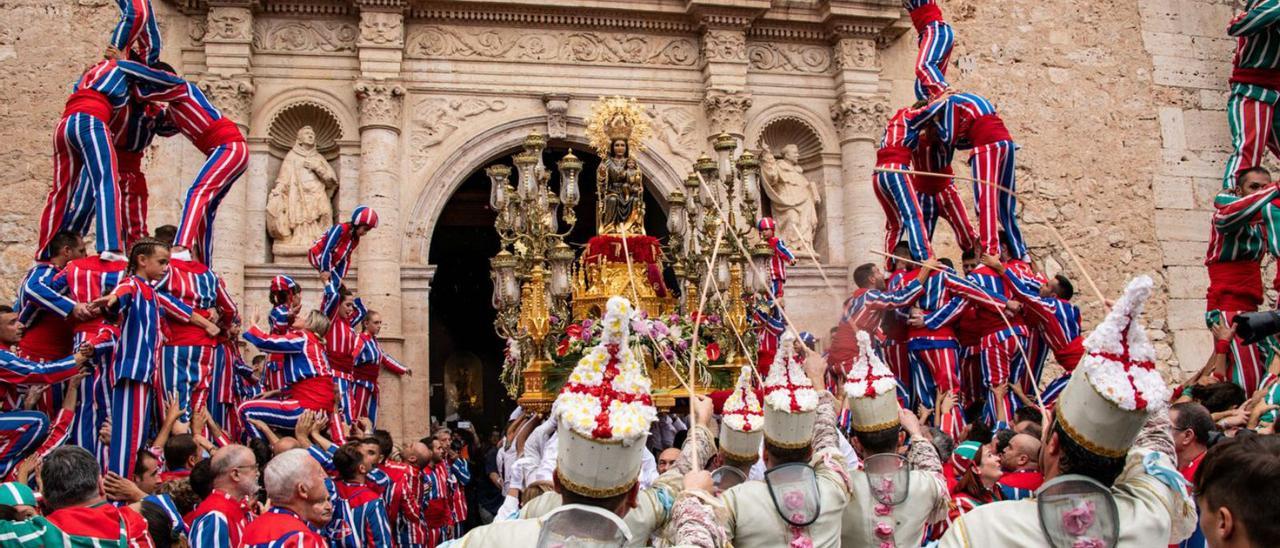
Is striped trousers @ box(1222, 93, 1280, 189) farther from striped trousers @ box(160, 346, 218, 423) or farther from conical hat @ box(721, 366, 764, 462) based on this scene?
striped trousers @ box(160, 346, 218, 423)

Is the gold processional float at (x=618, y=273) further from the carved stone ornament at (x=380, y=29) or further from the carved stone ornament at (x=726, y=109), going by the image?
the carved stone ornament at (x=380, y=29)

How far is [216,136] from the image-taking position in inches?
287

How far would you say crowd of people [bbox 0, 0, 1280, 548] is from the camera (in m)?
2.90

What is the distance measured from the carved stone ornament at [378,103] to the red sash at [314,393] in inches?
214

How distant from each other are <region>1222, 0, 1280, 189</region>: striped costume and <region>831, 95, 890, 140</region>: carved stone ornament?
6.55 metres

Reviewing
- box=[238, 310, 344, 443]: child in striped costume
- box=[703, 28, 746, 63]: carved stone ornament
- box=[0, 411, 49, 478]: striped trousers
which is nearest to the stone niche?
box=[703, 28, 746, 63]: carved stone ornament

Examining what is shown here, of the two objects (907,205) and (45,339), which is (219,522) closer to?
(45,339)

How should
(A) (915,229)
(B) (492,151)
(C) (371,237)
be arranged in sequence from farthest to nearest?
1. (B) (492,151)
2. (C) (371,237)
3. (A) (915,229)

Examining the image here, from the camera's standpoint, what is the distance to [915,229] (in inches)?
321

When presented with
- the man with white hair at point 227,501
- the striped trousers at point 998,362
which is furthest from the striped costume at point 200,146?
the striped trousers at point 998,362

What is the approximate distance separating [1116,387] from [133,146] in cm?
641

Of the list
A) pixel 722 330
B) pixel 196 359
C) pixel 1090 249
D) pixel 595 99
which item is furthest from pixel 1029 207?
pixel 196 359

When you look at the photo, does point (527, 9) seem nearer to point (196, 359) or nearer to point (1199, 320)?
point (196, 359)

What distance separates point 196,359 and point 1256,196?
21.2 ft
